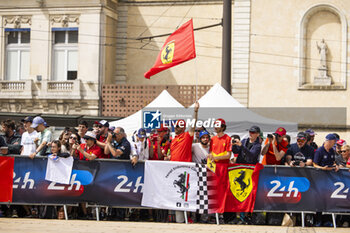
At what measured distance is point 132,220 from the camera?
13.2m

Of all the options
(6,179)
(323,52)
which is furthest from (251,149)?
(323,52)

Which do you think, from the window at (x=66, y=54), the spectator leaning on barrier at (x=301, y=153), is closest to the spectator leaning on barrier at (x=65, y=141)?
the spectator leaning on barrier at (x=301, y=153)

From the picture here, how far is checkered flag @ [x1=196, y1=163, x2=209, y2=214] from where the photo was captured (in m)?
12.8

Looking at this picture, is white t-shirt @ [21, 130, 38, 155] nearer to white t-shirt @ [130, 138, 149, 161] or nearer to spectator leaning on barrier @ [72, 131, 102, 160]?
spectator leaning on barrier @ [72, 131, 102, 160]

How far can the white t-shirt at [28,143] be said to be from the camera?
1409 cm

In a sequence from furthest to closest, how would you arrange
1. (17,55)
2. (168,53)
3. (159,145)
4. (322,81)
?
1. (17,55)
2. (322,81)
3. (168,53)
4. (159,145)

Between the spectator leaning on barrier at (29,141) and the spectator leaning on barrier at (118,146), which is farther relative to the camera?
the spectator leaning on barrier at (29,141)

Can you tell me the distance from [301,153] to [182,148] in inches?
93.9

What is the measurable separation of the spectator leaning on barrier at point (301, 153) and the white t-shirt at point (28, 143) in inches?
213

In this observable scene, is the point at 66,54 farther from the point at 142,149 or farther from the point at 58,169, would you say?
the point at 58,169

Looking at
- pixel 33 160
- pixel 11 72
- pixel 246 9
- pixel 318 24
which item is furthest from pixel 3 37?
pixel 33 160

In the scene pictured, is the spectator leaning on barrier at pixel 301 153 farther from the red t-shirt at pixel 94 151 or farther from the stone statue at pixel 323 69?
the stone statue at pixel 323 69

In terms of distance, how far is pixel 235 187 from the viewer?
12.9m

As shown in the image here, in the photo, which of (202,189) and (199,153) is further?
(199,153)
